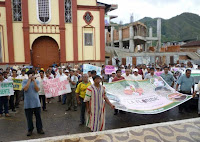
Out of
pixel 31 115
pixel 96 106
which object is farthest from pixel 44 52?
pixel 96 106

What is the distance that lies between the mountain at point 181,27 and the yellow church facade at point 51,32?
58.7m

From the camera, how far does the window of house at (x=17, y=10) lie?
55.5 feet

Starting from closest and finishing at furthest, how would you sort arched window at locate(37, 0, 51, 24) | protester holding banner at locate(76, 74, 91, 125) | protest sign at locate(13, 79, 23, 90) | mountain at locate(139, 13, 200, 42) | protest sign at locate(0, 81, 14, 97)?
1. protester holding banner at locate(76, 74, 91, 125)
2. protest sign at locate(0, 81, 14, 97)
3. protest sign at locate(13, 79, 23, 90)
4. arched window at locate(37, 0, 51, 24)
5. mountain at locate(139, 13, 200, 42)

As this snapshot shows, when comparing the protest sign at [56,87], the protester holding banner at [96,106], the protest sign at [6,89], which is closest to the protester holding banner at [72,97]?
the protest sign at [56,87]

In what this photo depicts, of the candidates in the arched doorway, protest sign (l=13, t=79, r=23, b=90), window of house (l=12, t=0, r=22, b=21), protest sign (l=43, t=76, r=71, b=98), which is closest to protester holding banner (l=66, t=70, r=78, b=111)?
protest sign (l=43, t=76, r=71, b=98)

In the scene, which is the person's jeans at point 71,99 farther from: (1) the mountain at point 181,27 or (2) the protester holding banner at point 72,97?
(1) the mountain at point 181,27

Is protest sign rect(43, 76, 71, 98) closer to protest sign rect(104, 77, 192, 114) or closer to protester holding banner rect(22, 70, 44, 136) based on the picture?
protest sign rect(104, 77, 192, 114)

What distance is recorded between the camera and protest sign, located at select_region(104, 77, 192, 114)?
553 centimetres

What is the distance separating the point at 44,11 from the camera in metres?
17.5

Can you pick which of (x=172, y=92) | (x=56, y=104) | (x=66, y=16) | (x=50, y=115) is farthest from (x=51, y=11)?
(x=172, y=92)

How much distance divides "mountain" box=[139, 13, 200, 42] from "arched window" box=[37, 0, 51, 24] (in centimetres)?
6156

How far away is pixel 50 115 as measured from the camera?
22.2ft

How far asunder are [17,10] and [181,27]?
272 ft

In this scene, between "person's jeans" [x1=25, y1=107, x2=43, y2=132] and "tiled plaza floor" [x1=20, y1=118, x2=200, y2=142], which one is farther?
"person's jeans" [x1=25, y1=107, x2=43, y2=132]
